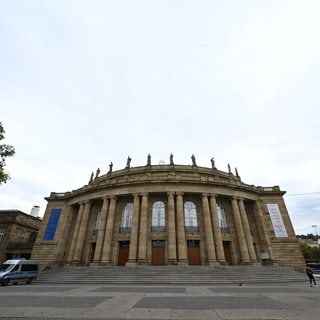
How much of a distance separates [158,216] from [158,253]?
4.69m

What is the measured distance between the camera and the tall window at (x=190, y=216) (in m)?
27.4

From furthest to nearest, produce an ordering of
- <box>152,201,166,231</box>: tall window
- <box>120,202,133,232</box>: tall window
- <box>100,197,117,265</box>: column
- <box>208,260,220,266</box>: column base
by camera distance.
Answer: <box>120,202,133,232</box>: tall window
<box>152,201,166,231</box>: tall window
<box>100,197,117,265</box>: column
<box>208,260,220,266</box>: column base

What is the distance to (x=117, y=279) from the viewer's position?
60.3ft

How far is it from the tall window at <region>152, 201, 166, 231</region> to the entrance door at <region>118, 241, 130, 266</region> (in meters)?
4.33

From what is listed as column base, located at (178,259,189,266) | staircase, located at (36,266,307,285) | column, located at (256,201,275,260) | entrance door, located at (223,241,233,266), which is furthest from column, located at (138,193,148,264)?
column, located at (256,201,275,260)

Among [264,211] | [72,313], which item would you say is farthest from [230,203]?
[72,313]

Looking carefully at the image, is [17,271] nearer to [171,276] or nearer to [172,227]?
[171,276]

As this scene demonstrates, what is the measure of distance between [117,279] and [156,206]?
11746mm

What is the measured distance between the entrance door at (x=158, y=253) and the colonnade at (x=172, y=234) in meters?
1.64

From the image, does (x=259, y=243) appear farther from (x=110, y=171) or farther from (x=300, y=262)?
(x=110, y=171)

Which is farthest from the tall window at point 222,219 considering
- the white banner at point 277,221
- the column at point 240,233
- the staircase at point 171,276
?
the staircase at point 171,276

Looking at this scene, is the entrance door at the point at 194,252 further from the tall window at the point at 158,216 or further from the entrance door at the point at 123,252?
the entrance door at the point at 123,252

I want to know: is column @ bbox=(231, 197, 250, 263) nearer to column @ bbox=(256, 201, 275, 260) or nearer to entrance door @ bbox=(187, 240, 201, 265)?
Answer: column @ bbox=(256, 201, 275, 260)

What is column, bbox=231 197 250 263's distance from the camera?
83.4 feet
